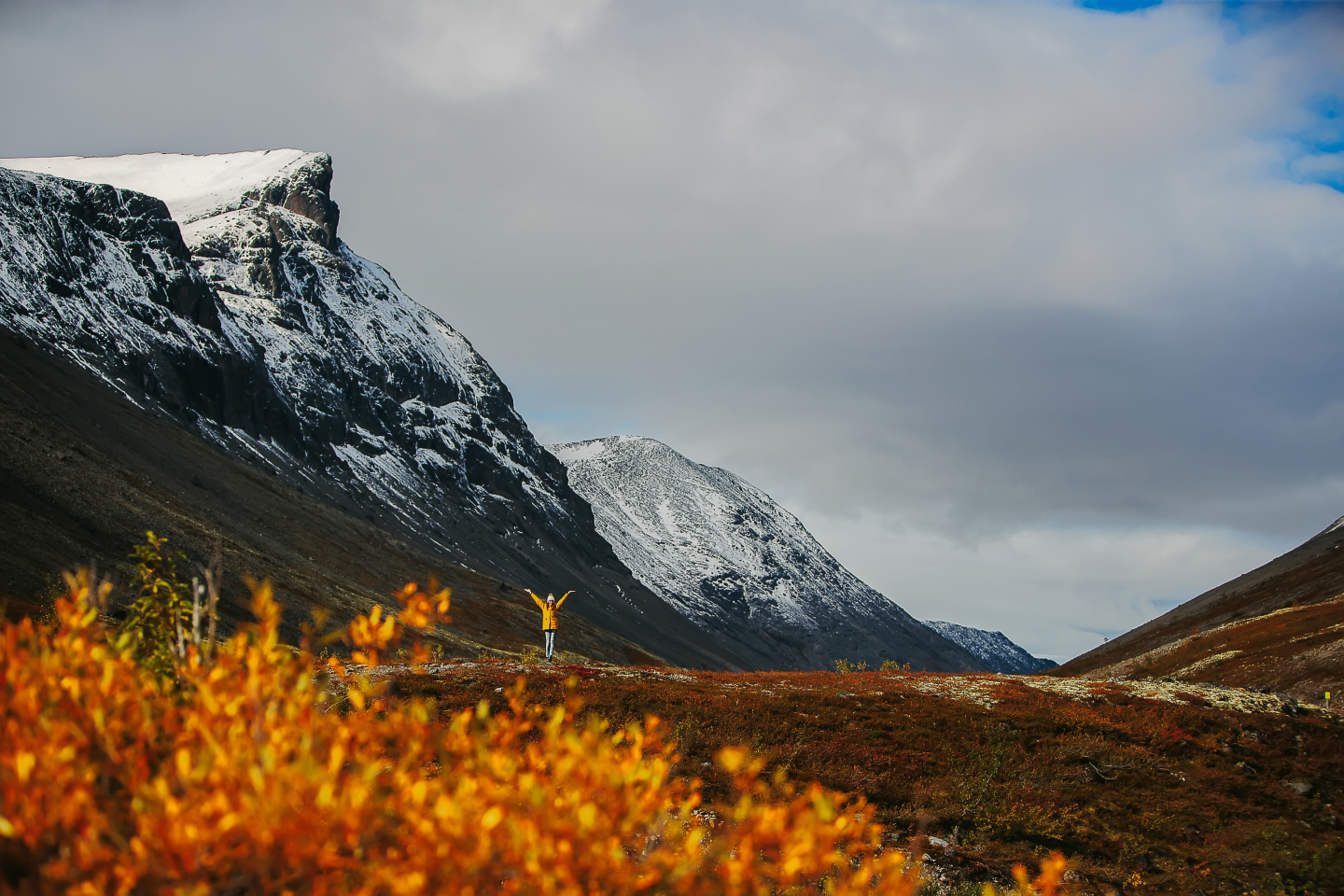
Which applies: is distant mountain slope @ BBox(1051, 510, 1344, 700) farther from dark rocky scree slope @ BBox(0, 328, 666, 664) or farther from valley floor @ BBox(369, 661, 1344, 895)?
dark rocky scree slope @ BBox(0, 328, 666, 664)

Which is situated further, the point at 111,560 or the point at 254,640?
the point at 111,560

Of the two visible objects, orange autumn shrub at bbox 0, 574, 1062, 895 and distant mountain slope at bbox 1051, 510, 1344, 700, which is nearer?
orange autumn shrub at bbox 0, 574, 1062, 895

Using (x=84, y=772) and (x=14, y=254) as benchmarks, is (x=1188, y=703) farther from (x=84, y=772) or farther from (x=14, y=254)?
(x=14, y=254)

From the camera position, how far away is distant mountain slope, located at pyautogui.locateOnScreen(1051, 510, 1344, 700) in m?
48.4

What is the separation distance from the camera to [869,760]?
2281 centimetres

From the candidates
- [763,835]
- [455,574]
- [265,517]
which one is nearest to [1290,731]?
[763,835]

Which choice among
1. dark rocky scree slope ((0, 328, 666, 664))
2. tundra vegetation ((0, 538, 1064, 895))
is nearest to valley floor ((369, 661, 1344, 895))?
tundra vegetation ((0, 538, 1064, 895))

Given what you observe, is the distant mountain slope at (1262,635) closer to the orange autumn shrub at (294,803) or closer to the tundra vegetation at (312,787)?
the tundra vegetation at (312,787)

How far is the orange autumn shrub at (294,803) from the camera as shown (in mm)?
5316

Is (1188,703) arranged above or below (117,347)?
below

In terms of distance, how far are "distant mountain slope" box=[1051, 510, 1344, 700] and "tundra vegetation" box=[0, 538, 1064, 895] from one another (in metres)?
46.7

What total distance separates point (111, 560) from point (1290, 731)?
81.6 m

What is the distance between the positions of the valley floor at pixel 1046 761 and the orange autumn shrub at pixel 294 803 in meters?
9.94

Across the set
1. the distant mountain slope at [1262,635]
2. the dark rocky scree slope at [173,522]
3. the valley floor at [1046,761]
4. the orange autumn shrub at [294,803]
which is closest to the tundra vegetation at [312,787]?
the orange autumn shrub at [294,803]
